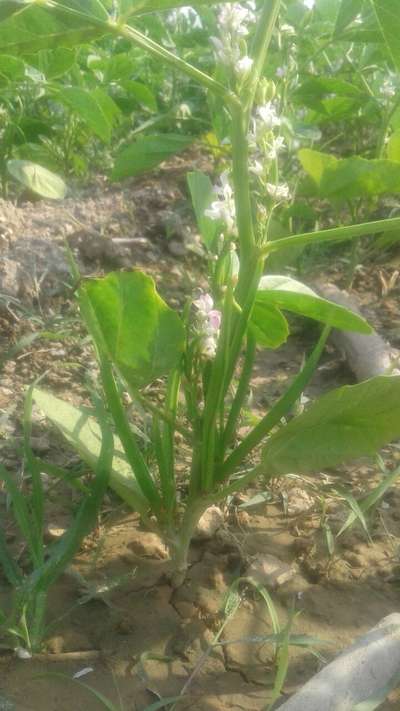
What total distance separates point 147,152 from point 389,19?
3.76 feet

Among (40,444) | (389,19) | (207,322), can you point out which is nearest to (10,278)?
(40,444)

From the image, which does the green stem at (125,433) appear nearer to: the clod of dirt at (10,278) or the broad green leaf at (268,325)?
the broad green leaf at (268,325)

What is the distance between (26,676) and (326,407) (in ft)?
1.52

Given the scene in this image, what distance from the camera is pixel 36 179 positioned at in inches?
78.4

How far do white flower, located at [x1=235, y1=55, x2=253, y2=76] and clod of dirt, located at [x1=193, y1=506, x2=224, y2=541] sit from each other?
64cm

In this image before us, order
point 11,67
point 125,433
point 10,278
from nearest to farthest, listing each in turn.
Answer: point 125,433
point 10,278
point 11,67

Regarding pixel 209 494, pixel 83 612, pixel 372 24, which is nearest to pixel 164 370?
pixel 209 494

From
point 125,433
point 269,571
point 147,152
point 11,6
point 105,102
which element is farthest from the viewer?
point 105,102

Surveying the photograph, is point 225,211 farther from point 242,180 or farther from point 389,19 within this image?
point 389,19

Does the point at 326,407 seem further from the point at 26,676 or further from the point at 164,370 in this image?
the point at 26,676

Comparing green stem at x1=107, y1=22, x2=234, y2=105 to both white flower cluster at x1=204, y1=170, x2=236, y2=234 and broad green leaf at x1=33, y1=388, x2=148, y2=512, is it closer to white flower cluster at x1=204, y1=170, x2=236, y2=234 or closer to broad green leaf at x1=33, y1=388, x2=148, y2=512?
white flower cluster at x1=204, y1=170, x2=236, y2=234

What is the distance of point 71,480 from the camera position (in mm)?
968

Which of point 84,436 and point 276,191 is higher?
point 276,191

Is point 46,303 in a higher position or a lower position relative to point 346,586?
higher
